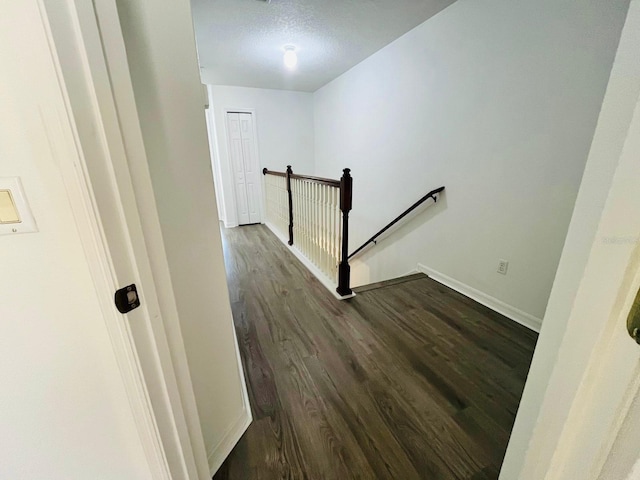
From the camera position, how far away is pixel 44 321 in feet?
1.87

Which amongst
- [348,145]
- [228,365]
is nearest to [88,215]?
[228,365]

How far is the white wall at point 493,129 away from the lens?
157 centimetres

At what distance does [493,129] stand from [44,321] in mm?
2654

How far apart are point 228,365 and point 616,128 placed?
1.37 m

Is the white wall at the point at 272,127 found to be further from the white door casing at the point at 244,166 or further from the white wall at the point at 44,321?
the white wall at the point at 44,321

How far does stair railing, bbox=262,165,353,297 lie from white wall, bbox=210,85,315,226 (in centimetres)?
116

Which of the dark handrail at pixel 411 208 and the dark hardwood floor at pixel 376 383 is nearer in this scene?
the dark hardwood floor at pixel 376 383

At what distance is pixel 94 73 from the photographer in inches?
18.4

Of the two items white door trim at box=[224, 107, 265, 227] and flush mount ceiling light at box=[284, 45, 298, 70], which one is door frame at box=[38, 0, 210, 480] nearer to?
flush mount ceiling light at box=[284, 45, 298, 70]

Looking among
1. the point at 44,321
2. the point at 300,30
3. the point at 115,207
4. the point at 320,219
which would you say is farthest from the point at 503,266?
the point at 300,30

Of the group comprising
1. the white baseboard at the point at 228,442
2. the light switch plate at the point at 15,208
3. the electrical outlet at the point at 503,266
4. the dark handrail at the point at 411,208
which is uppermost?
the light switch plate at the point at 15,208

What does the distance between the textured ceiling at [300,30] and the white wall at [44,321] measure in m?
2.28

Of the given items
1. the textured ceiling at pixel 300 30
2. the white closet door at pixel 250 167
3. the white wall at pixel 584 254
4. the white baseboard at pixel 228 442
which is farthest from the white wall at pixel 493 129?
the white closet door at pixel 250 167

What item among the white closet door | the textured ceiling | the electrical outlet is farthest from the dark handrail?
the white closet door
